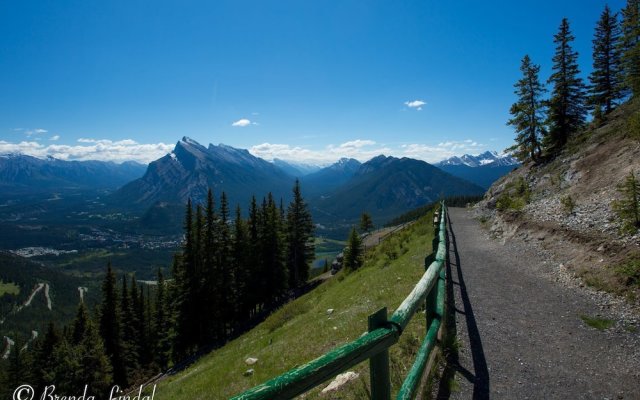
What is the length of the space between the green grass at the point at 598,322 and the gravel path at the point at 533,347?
0.13 m

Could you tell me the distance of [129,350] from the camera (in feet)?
173

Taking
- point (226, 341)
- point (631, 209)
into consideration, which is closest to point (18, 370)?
point (226, 341)

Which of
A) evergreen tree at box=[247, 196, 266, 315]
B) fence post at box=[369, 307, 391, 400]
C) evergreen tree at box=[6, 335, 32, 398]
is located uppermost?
fence post at box=[369, 307, 391, 400]

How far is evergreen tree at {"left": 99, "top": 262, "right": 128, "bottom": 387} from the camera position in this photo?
4809 cm

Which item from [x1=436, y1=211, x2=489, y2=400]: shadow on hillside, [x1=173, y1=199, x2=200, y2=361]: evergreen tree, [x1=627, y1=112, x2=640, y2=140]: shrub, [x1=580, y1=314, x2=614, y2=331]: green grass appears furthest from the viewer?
[x1=173, y1=199, x2=200, y2=361]: evergreen tree

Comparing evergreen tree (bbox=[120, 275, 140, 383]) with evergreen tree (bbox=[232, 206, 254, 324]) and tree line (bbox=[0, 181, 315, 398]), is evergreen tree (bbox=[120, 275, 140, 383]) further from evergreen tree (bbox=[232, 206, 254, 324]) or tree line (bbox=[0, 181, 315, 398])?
evergreen tree (bbox=[232, 206, 254, 324])

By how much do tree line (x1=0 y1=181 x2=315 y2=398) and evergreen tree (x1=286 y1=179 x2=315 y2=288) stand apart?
5.73ft

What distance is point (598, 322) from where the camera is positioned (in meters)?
8.80

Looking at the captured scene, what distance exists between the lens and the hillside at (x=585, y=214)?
11.5 meters

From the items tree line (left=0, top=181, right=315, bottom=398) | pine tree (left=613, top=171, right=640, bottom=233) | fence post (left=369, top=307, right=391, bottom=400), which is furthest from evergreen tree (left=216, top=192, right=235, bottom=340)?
fence post (left=369, top=307, right=391, bottom=400)

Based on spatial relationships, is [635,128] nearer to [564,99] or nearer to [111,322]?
[564,99]

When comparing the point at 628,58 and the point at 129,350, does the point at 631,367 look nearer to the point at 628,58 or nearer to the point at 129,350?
the point at 628,58

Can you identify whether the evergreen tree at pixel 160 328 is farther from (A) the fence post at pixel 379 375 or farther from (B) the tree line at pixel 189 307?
(A) the fence post at pixel 379 375

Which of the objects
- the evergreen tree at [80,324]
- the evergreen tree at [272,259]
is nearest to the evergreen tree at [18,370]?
the evergreen tree at [80,324]
